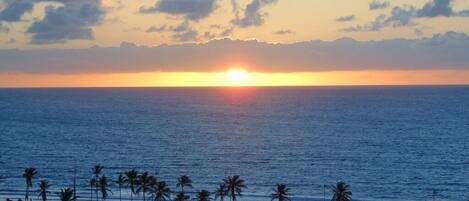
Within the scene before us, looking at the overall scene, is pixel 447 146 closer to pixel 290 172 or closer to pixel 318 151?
pixel 318 151

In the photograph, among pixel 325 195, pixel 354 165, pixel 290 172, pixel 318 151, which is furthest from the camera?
pixel 318 151

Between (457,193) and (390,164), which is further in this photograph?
(390,164)

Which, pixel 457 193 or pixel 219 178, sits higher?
pixel 219 178

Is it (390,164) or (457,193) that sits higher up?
(390,164)

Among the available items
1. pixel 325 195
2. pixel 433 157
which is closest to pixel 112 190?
pixel 325 195

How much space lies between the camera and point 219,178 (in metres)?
148

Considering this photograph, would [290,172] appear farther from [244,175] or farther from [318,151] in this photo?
[318,151]

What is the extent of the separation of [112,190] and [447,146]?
114m

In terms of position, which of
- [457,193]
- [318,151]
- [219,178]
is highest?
[318,151]

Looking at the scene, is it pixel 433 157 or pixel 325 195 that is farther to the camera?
pixel 433 157

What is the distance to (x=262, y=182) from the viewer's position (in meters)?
145

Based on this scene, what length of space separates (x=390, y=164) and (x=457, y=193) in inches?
1420

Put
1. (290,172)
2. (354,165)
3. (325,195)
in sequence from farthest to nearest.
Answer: (354,165)
(290,172)
(325,195)

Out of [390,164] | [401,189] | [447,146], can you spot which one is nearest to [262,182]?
[401,189]
